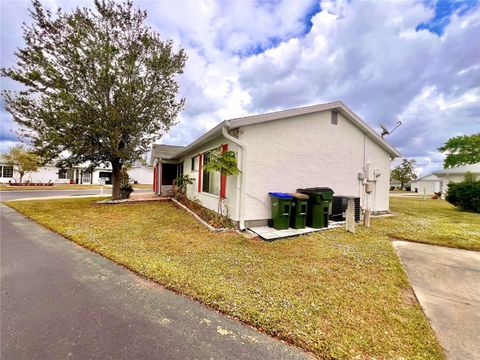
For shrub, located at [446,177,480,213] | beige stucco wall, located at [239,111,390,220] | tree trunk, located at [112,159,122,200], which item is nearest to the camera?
beige stucco wall, located at [239,111,390,220]

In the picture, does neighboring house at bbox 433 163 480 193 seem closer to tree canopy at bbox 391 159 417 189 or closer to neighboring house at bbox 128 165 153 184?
tree canopy at bbox 391 159 417 189

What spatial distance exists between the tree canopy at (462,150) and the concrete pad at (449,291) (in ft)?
103

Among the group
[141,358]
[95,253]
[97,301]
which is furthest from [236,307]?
[95,253]

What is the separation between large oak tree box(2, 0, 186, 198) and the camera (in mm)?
10469

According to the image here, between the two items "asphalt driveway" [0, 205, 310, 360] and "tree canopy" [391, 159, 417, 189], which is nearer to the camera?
"asphalt driveway" [0, 205, 310, 360]

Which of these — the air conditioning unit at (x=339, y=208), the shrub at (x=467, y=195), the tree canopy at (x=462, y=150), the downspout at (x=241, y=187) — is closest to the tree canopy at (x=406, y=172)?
the tree canopy at (x=462, y=150)

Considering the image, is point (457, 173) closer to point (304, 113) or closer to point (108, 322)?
point (304, 113)

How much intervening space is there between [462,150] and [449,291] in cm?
3519

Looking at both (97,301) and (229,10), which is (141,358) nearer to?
(97,301)

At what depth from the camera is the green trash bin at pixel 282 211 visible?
6230 millimetres

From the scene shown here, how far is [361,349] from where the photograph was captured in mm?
2094

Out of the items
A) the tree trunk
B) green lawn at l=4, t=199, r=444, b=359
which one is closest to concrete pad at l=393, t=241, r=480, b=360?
green lawn at l=4, t=199, r=444, b=359

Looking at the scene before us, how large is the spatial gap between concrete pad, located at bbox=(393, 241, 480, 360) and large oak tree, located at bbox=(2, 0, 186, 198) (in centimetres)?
1316

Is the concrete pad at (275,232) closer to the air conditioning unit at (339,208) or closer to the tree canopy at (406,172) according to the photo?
the air conditioning unit at (339,208)
